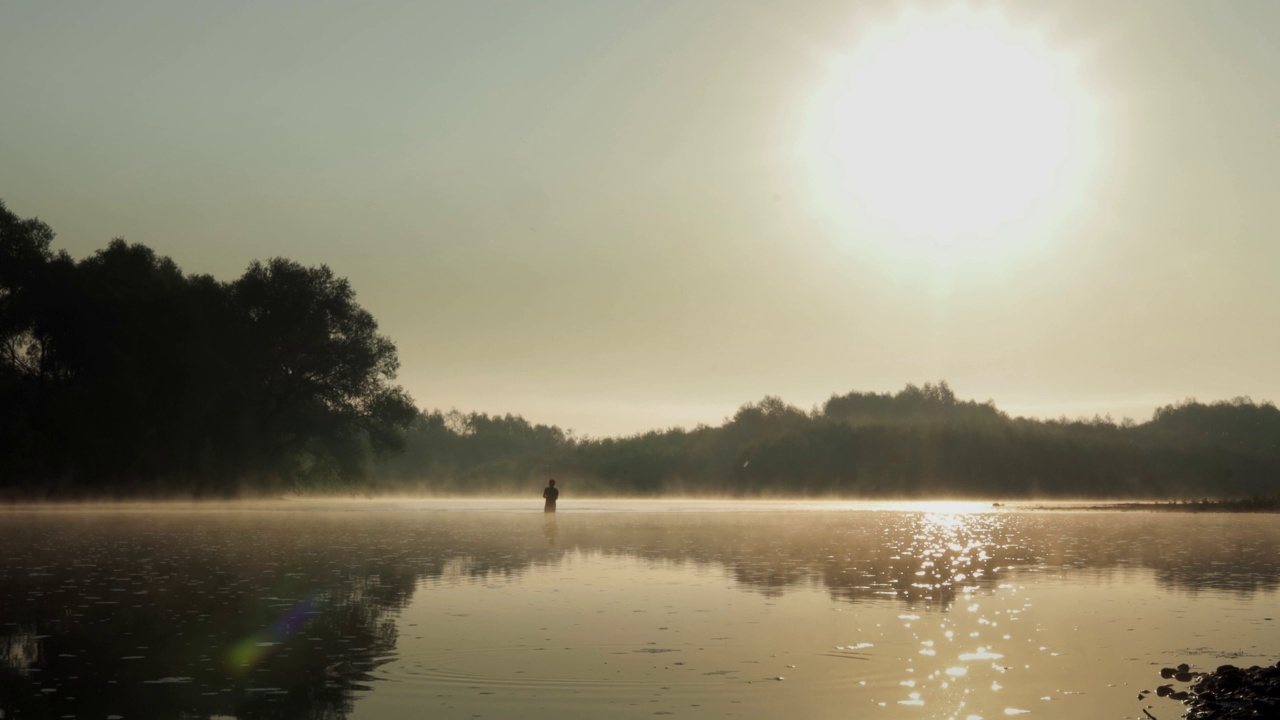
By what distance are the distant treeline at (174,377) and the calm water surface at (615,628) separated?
139 feet

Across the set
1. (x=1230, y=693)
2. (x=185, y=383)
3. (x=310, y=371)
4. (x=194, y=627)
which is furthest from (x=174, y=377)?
(x=1230, y=693)

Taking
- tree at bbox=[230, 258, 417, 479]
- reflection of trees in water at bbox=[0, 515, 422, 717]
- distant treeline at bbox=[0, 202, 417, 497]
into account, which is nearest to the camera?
reflection of trees in water at bbox=[0, 515, 422, 717]

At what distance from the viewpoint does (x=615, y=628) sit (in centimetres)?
1869

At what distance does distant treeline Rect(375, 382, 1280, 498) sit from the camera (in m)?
125

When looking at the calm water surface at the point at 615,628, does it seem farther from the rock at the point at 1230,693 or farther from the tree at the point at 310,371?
the tree at the point at 310,371

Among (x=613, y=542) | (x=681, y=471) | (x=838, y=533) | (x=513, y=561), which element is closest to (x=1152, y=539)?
(x=838, y=533)

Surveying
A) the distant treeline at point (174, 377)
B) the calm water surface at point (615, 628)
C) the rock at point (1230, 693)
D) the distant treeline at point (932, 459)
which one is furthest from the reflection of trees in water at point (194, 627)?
the distant treeline at point (932, 459)

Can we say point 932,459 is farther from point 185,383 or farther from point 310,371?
point 185,383

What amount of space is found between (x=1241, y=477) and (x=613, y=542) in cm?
10935

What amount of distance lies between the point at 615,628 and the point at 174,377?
69210 mm

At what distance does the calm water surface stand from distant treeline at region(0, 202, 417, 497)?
42.4 meters

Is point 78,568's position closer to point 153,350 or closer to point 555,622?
point 555,622

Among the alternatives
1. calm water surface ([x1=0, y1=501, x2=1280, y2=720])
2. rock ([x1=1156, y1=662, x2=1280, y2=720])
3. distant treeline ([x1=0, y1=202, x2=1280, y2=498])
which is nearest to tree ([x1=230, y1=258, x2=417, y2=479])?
distant treeline ([x1=0, y1=202, x2=1280, y2=498])

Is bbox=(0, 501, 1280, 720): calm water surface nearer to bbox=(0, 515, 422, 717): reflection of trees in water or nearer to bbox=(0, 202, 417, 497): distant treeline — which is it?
bbox=(0, 515, 422, 717): reflection of trees in water
